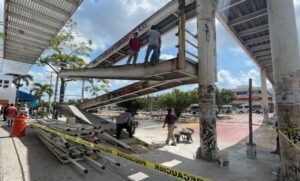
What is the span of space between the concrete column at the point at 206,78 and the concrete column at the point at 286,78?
2087 mm

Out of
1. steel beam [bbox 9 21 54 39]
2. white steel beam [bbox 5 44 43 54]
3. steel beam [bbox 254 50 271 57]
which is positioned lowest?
white steel beam [bbox 5 44 43 54]

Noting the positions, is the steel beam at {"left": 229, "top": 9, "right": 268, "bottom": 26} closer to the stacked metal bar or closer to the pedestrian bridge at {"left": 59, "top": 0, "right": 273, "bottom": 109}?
the pedestrian bridge at {"left": 59, "top": 0, "right": 273, "bottom": 109}

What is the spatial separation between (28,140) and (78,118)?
11.4ft

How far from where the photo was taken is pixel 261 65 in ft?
79.1

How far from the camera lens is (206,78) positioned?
7.21 meters

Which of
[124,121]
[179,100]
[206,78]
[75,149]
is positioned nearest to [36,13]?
[124,121]

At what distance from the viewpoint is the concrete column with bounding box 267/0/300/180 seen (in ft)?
16.9

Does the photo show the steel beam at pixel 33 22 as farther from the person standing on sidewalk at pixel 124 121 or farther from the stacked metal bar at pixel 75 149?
the person standing on sidewalk at pixel 124 121

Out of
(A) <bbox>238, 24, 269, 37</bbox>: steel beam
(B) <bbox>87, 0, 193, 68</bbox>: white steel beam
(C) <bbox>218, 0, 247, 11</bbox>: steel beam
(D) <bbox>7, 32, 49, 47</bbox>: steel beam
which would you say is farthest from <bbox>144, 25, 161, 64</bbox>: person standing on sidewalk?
(A) <bbox>238, 24, 269, 37</bbox>: steel beam

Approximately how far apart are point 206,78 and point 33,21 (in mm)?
8511

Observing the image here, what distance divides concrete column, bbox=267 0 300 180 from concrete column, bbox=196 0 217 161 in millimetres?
2087

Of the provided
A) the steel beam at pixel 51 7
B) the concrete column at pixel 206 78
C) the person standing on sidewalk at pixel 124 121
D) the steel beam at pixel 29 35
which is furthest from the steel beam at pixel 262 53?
the steel beam at pixel 29 35

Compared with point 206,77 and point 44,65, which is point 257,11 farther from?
point 44,65

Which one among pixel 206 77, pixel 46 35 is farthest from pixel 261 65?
pixel 46 35
